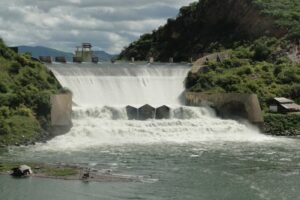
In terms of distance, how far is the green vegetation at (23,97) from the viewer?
58.9 m

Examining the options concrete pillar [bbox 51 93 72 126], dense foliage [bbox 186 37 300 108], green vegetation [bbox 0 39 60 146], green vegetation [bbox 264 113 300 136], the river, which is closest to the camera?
the river

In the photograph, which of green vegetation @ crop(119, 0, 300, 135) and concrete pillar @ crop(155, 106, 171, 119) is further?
green vegetation @ crop(119, 0, 300, 135)

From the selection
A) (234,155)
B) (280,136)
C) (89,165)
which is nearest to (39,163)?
(89,165)

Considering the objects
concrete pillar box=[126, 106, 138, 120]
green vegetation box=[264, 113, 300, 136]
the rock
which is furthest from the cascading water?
the rock

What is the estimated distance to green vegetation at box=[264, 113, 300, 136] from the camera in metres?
68.2

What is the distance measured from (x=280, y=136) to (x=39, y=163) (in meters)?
29.4

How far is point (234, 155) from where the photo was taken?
5262 centimetres

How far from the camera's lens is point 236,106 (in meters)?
→ 71.6

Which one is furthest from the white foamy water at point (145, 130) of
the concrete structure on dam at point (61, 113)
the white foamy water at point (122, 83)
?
the white foamy water at point (122, 83)

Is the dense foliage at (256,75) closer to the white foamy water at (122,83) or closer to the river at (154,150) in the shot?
the white foamy water at (122,83)

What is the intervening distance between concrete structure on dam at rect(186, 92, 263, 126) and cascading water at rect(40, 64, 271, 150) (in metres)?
1.40

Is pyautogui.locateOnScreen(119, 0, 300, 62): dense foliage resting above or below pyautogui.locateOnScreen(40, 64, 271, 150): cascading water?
above

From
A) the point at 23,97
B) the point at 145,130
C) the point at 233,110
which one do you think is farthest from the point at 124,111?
the point at 233,110

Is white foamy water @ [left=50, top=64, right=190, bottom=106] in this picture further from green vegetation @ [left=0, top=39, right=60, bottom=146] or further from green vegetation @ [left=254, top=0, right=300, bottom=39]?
green vegetation @ [left=254, top=0, right=300, bottom=39]
